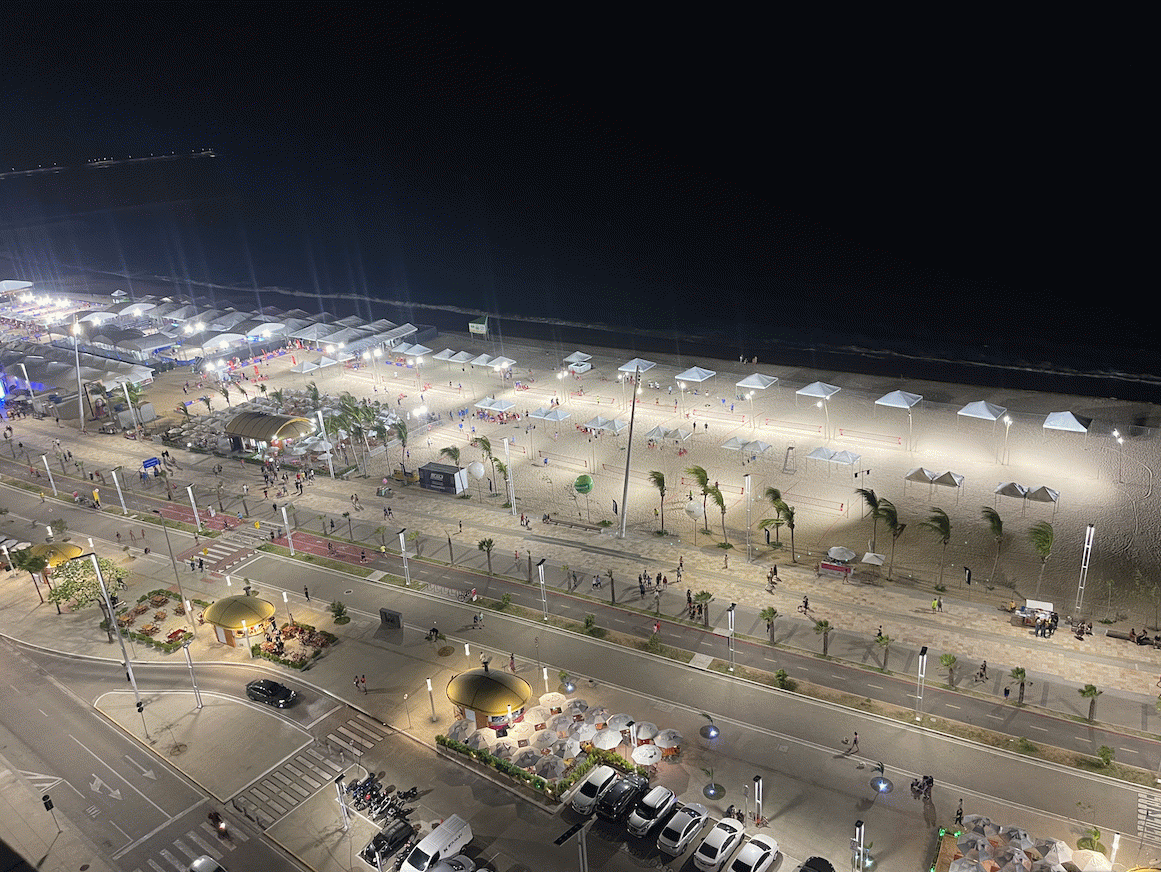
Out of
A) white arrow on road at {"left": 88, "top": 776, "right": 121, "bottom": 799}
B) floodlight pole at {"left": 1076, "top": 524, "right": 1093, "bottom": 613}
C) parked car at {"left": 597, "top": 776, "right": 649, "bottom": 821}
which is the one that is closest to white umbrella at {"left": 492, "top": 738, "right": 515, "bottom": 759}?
parked car at {"left": 597, "top": 776, "right": 649, "bottom": 821}

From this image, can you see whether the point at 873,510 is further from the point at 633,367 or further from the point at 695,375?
the point at 633,367

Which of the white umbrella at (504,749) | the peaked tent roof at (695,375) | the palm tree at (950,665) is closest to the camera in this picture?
the white umbrella at (504,749)

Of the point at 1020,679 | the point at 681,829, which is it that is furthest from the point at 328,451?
the point at 1020,679

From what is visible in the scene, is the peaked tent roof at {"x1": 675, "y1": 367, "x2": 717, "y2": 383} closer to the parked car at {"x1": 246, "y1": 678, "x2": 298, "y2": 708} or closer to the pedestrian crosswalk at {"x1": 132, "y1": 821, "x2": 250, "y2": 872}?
the parked car at {"x1": 246, "y1": 678, "x2": 298, "y2": 708}

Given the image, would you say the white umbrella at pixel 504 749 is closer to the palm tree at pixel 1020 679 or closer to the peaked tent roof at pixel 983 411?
the palm tree at pixel 1020 679

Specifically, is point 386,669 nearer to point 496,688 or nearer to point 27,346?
point 496,688

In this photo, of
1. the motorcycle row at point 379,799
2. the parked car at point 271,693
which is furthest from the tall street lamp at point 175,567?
the motorcycle row at point 379,799
